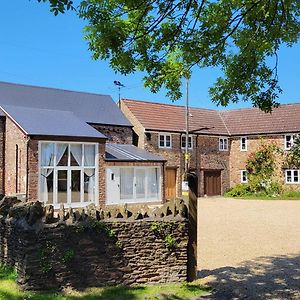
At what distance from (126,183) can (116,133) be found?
5754mm

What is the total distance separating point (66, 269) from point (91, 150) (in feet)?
55.2

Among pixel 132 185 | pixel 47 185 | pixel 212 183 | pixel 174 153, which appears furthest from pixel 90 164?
pixel 212 183

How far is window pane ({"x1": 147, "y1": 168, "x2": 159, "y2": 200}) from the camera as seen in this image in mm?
27062

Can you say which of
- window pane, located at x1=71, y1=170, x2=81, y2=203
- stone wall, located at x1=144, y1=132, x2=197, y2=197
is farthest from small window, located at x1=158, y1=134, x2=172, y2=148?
window pane, located at x1=71, y1=170, x2=81, y2=203

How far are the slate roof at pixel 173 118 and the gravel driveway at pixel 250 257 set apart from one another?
53.9 ft

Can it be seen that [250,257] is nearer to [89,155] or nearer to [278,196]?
[89,155]

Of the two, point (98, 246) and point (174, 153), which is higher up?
point (174, 153)

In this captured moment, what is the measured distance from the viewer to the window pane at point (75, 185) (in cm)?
2294

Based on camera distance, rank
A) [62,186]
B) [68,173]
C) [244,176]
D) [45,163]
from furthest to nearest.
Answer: [244,176]
[68,173]
[62,186]
[45,163]

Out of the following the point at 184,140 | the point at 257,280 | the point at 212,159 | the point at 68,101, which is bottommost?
the point at 257,280

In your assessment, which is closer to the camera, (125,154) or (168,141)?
(125,154)

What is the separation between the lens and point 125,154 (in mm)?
26781

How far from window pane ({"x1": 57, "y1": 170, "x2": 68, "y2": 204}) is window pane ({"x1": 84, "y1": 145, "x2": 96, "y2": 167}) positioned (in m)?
1.36

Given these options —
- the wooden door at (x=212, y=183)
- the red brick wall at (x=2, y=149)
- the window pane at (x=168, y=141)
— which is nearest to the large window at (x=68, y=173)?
the red brick wall at (x=2, y=149)
